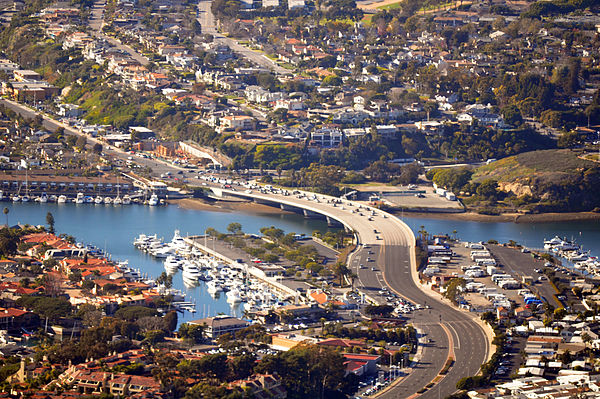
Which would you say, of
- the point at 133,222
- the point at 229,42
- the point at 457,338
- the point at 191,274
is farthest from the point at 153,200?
the point at 229,42

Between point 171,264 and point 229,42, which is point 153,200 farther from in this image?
point 229,42

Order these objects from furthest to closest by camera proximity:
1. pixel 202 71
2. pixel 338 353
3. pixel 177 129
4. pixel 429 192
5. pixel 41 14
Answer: pixel 41 14
pixel 202 71
pixel 177 129
pixel 429 192
pixel 338 353

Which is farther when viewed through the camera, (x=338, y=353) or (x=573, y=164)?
(x=573, y=164)

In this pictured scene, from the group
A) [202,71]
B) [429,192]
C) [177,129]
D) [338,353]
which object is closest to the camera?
[338,353]

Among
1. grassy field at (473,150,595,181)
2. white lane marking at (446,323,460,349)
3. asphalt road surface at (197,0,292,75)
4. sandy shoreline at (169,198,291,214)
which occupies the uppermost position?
asphalt road surface at (197,0,292,75)

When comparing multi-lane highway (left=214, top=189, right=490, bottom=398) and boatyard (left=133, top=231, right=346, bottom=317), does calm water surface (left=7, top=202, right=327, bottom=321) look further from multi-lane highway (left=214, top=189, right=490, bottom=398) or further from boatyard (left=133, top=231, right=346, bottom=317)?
multi-lane highway (left=214, top=189, right=490, bottom=398)

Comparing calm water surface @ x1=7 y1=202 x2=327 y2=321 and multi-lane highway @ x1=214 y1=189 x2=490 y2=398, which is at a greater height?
multi-lane highway @ x1=214 y1=189 x2=490 y2=398

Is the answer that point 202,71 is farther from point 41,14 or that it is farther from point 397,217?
point 397,217

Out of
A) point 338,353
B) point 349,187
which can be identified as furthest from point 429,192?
point 338,353

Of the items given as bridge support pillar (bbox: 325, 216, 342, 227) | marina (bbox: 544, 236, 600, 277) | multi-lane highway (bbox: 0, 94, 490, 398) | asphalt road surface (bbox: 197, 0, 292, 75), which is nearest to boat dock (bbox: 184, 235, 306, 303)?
multi-lane highway (bbox: 0, 94, 490, 398)
